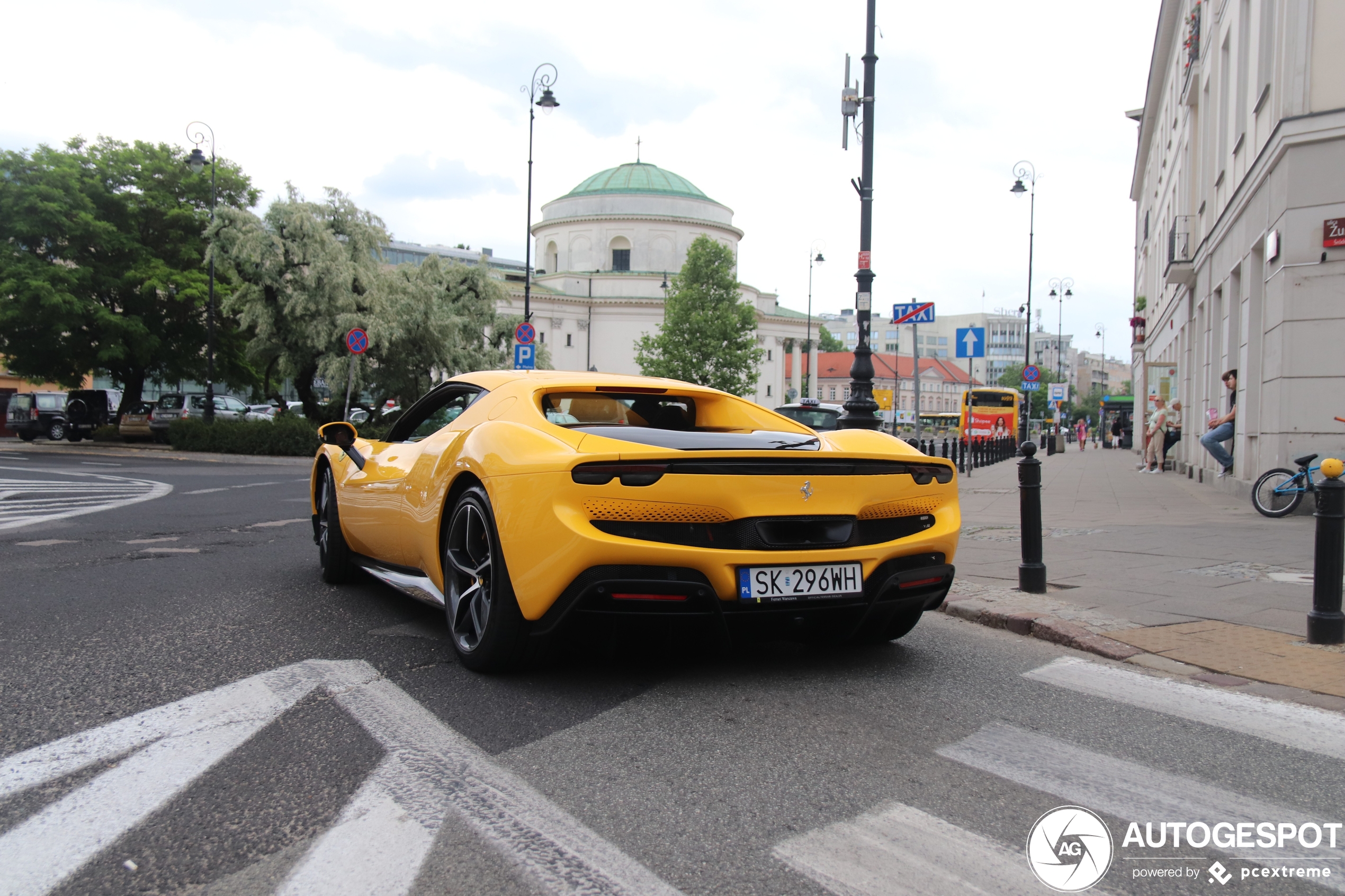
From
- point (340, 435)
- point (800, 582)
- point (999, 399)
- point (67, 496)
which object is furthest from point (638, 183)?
point (800, 582)

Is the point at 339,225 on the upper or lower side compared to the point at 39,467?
upper

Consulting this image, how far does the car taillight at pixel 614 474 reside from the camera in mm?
3410

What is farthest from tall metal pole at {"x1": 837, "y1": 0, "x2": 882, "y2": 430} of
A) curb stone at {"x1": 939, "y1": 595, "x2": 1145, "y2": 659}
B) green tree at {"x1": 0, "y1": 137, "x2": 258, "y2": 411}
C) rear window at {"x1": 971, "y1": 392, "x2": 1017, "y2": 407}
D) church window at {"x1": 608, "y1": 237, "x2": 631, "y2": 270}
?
church window at {"x1": 608, "y1": 237, "x2": 631, "y2": 270}

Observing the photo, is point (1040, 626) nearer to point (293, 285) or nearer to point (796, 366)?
point (293, 285)

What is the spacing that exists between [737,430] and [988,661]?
5.29 feet

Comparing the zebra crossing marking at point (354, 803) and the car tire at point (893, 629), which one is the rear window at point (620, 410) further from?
the zebra crossing marking at point (354, 803)

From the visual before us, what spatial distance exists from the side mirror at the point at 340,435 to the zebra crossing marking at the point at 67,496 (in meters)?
5.06

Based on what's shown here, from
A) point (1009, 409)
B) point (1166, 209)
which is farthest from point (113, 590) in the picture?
point (1009, 409)

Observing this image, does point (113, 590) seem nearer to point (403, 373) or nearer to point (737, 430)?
point (737, 430)

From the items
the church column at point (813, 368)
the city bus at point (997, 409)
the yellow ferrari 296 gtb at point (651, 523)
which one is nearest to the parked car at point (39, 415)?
the yellow ferrari 296 gtb at point (651, 523)

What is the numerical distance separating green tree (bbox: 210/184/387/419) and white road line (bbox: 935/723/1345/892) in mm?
26159

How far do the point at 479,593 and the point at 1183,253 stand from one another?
72.1 ft

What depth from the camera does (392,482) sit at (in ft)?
16.4

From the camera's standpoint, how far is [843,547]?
12.3 feet
